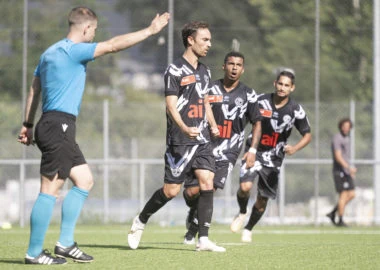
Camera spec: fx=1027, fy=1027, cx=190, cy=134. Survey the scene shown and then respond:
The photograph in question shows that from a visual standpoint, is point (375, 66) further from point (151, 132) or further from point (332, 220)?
point (151, 132)

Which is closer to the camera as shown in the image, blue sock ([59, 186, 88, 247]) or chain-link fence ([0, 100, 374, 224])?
blue sock ([59, 186, 88, 247])

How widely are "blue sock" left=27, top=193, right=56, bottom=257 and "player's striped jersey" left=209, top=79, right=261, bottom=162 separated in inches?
145

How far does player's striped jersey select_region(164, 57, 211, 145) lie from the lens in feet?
31.8

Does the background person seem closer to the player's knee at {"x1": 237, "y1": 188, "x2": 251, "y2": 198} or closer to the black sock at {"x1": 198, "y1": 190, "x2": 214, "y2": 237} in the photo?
the player's knee at {"x1": 237, "y1": 188, "x2": 251, "y2": 198}

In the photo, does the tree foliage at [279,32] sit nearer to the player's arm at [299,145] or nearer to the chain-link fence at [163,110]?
the chain-link fence at [163,110]

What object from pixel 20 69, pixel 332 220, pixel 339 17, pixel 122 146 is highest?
pixel 339 17

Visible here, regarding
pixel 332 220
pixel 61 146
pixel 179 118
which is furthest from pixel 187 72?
pixel 332 220

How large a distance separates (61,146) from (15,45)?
47.9 feet

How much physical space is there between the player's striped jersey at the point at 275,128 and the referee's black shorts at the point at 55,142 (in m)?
4.58

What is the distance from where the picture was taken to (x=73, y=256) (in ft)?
27.5

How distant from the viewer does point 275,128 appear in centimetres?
1241

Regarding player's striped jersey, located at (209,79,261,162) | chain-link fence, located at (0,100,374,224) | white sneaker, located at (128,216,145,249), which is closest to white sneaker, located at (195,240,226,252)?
white sneaker, located at (128,216,145,249)

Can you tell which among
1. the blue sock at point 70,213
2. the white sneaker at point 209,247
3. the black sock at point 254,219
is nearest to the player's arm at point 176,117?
the white sneaker at point 209,247

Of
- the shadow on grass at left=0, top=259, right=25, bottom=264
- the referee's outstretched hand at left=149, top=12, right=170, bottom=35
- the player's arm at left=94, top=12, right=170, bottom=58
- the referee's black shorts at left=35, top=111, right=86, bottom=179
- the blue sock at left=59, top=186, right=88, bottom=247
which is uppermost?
the referee's outstretched hand at left=149, top=12, right=170, bottom=35
